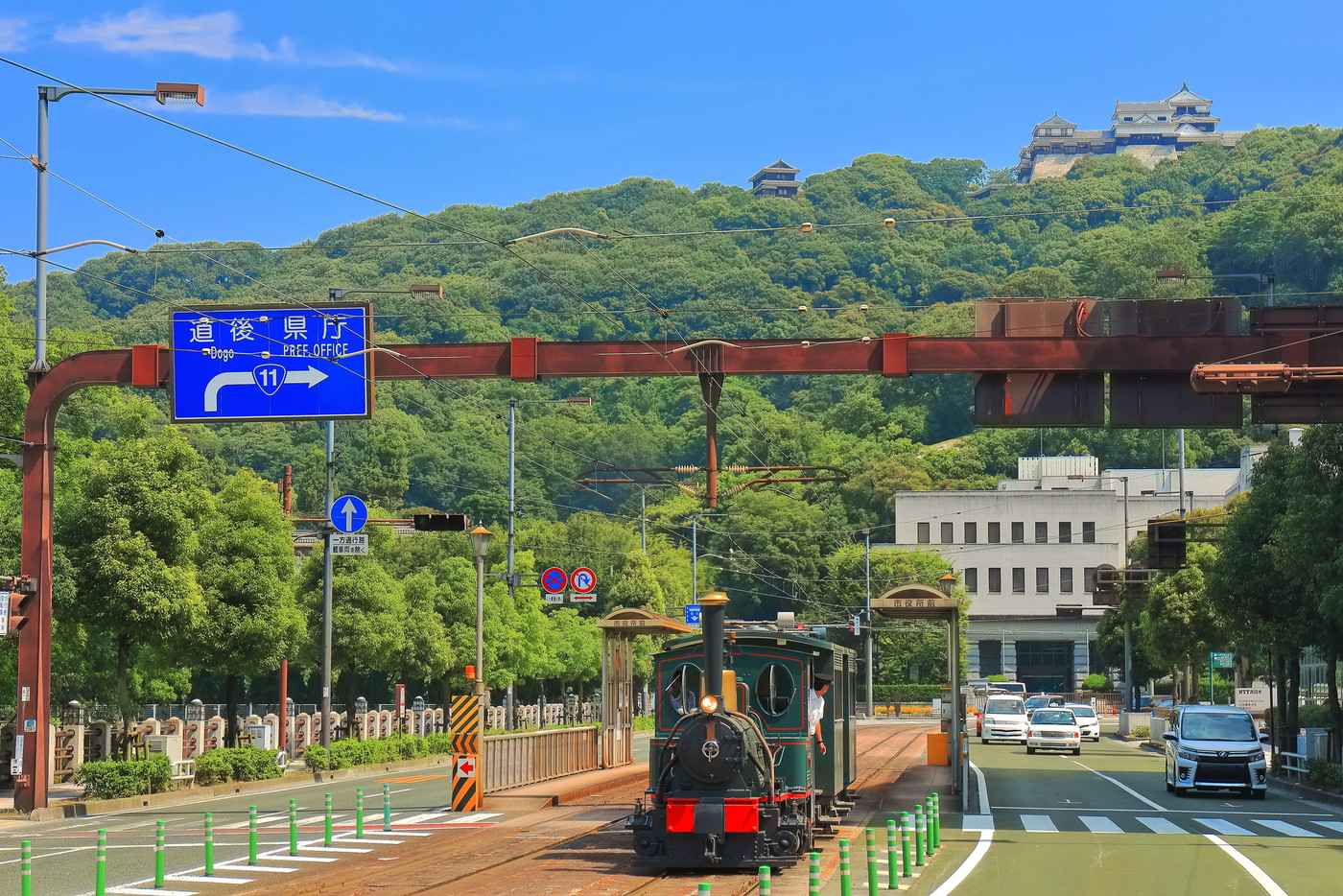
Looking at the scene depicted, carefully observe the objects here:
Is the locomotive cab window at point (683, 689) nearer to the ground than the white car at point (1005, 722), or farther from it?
farther from it

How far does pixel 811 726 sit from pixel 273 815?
36.5ft

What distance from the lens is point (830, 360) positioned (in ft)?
77.5

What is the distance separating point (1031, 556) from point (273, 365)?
269 ft

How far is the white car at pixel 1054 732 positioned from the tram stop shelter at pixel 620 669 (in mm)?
16005

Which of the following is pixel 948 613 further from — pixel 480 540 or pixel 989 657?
pixel 989 657

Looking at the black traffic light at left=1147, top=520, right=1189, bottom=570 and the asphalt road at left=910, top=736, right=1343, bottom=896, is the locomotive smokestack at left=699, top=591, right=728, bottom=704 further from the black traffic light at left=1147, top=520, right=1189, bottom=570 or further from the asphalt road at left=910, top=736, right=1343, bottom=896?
the black traffic light at left=1147, top=520, right=1189, bottom=570

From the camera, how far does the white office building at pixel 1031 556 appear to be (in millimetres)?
96375

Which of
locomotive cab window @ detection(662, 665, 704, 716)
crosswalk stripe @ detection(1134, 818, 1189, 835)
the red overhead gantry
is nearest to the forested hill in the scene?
the red overhead gantry

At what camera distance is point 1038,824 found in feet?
75.7

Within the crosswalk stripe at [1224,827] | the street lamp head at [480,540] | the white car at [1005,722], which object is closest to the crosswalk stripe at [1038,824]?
the crosswalk stripe at [1224,827]

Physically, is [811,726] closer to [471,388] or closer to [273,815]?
[273,815]

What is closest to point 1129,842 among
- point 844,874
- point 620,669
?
point 844,874

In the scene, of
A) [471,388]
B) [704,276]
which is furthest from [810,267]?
[471,388]

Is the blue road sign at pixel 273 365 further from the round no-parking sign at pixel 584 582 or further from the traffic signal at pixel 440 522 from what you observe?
the round no-parking sign at pixel 584 582
